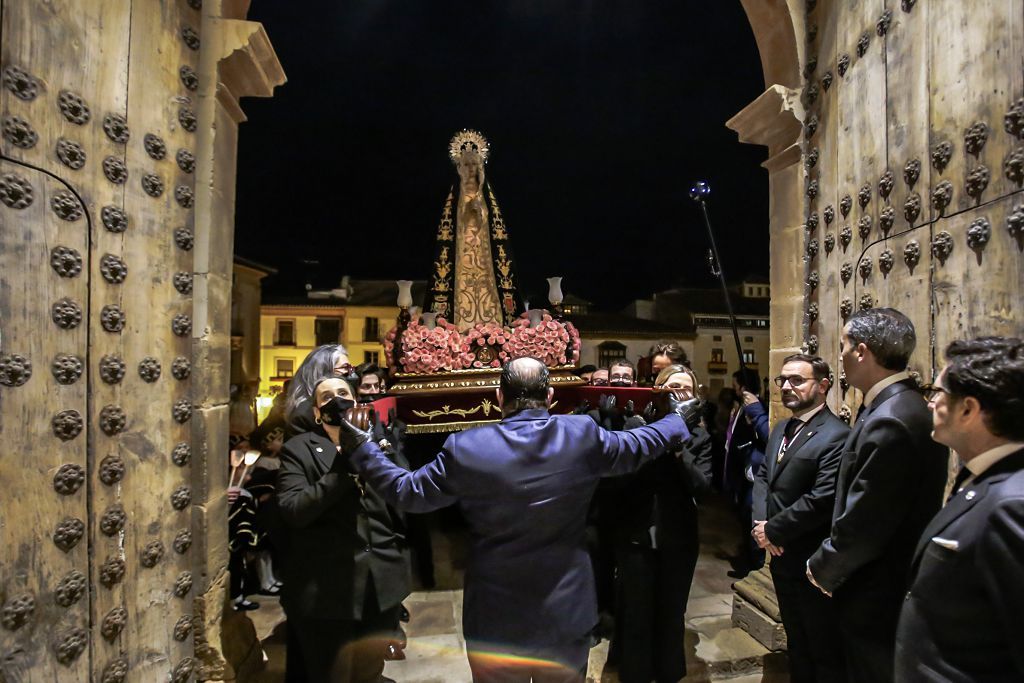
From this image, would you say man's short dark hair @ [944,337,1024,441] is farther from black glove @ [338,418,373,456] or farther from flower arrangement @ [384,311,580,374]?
flower arrangement @ [384,311,580,374]

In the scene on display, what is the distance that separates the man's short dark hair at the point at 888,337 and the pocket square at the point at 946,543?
32.7 inches

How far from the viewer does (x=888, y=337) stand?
6.98ft

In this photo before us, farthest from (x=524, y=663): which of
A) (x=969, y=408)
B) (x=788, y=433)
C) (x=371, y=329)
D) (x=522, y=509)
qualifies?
(x=371, y=329)

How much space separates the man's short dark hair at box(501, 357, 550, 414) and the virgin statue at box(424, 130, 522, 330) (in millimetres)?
3411

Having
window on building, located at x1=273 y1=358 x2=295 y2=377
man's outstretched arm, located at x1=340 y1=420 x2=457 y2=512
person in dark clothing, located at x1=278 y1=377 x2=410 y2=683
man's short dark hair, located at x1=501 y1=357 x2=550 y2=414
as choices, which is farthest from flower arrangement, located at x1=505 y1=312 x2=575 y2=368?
window on building, located at x1=273 y1=358 x2=295 y2=377

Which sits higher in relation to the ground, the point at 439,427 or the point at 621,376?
the point at 621,376

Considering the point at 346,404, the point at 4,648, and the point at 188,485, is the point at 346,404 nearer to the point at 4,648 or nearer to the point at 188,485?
the point at 188,485

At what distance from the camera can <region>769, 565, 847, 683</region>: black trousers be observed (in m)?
2.50

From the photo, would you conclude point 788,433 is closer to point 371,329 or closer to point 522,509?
point 522,509

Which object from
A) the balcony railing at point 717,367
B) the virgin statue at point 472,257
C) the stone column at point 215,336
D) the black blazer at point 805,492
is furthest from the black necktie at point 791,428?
the balcony railing at point 717,367

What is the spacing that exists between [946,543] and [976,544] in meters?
0.09

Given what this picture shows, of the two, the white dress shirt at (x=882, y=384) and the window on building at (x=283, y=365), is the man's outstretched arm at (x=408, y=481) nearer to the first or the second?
the white dress shirt at (x=882, y=384)

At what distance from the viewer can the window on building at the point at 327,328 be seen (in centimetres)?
2716

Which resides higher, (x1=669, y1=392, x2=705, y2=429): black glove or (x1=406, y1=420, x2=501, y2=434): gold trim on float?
(x1=669, y1=392, x2=705, y2=429): black glove
